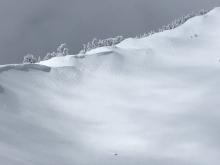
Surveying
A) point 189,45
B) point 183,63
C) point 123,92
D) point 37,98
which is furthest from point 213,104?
point 189,45

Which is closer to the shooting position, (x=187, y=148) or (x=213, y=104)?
(x=187, y=148)

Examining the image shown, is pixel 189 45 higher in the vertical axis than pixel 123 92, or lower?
higher

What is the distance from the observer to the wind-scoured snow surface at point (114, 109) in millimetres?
63172

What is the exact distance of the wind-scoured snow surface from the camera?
63.2 metres

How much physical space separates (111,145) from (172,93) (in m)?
23.8

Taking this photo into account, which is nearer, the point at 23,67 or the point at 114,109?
the point at 114,109

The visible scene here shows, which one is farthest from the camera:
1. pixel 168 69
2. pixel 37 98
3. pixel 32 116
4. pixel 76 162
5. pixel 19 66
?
pixel 168 69

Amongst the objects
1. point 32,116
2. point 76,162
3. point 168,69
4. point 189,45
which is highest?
point 189,45

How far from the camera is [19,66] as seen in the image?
87938mm

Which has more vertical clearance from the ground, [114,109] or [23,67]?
[23,67]

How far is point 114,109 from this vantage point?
268 feet

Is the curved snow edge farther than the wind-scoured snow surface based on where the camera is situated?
Yes

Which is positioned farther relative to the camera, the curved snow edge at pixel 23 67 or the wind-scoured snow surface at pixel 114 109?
the curved snow edge at pixel 23 67

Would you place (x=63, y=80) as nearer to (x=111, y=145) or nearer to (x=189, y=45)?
(x=111, y=145)
